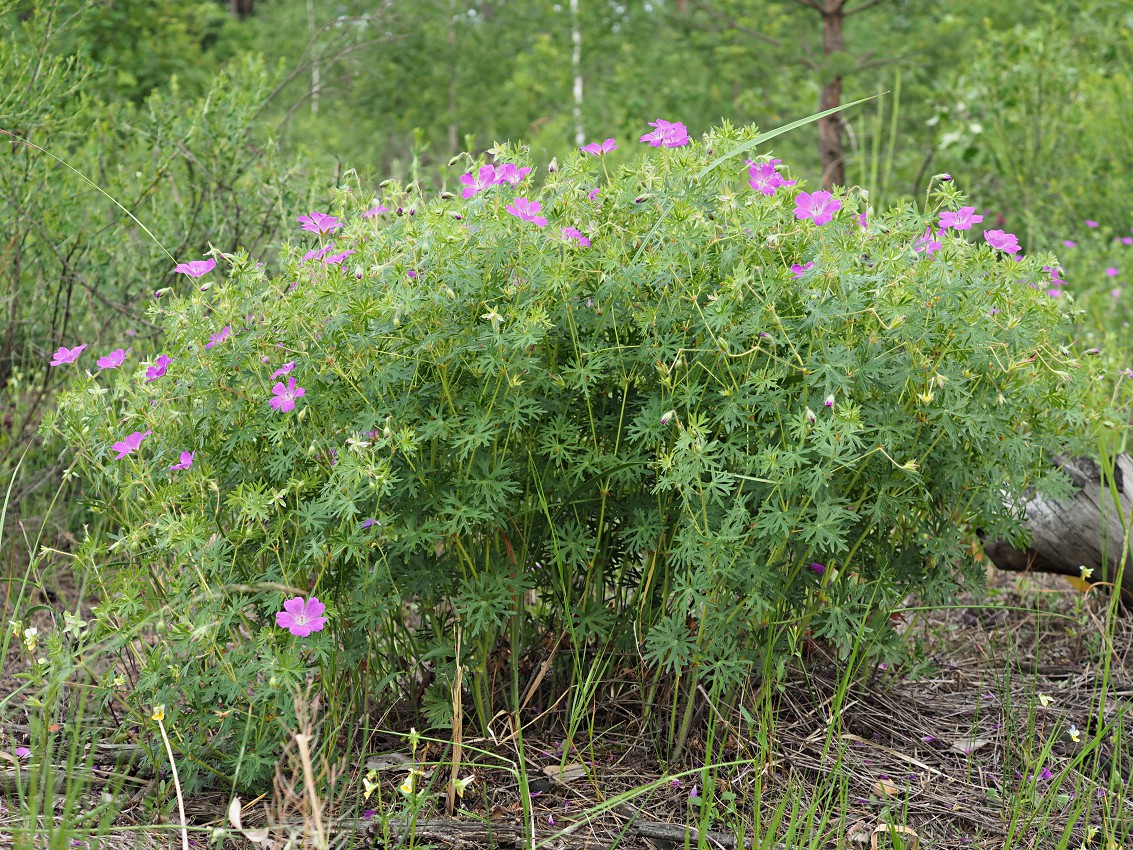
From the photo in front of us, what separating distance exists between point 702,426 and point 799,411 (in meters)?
0.18

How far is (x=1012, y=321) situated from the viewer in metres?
1.95

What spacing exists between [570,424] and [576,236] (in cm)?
35

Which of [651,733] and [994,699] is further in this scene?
[994,699]

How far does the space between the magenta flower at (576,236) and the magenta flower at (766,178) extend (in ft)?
1.14

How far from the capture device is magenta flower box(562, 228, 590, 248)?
199cm

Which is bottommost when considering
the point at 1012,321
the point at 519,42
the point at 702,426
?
the point at 519,42

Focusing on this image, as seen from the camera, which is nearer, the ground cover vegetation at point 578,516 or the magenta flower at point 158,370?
the ground cover vegetation at point 578,516

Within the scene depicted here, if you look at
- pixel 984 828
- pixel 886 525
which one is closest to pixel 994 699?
pixel 984 828

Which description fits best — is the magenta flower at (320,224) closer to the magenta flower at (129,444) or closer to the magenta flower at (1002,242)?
the magenta flower at (129,444)

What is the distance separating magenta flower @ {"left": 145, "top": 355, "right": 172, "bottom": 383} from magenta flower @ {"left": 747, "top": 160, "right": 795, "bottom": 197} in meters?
1.19

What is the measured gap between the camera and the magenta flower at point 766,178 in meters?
2.11

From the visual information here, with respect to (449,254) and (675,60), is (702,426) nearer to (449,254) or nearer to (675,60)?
(449,254)

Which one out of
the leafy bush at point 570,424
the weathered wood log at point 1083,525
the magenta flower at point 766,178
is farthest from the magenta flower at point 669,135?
the weathered wood log at point 1083,525

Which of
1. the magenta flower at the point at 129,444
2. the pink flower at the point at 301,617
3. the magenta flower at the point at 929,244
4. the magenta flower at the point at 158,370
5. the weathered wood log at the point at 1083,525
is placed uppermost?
the magenta flower at the point at 929,244
